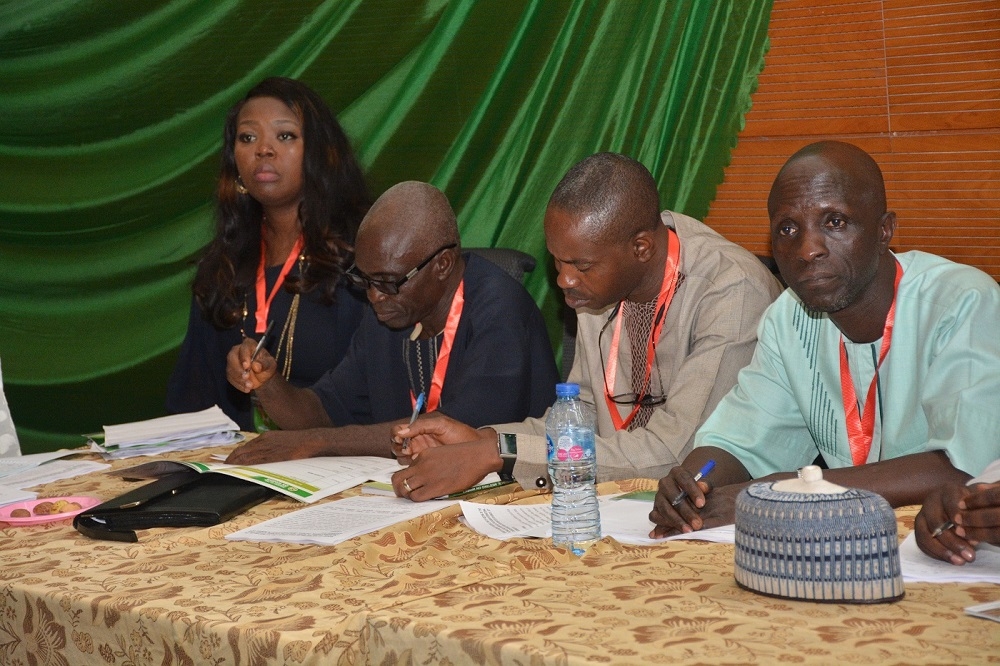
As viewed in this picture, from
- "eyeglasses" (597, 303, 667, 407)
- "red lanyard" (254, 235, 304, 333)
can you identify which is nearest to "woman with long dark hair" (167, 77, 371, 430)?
"red lanyard" (254, 235, 304, 333)

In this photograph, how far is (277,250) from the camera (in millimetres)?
3998

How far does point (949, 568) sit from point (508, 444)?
3.62ft

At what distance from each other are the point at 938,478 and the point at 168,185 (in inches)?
145

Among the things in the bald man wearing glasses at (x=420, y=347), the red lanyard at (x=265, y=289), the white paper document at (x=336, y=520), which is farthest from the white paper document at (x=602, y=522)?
the red lanyard at (x=265, y=289)

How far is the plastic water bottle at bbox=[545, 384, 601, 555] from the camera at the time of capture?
1.97 m

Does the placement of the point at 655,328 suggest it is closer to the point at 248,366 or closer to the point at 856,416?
the point at 856,416

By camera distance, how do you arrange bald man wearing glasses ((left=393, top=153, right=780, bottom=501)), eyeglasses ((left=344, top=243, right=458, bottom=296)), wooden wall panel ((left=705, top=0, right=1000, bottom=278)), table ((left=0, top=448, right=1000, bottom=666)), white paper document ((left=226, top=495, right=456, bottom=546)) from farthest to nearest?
wooden wall panel ((left=705, top=0, right=1000, bottom=278)), eyeglasses ((left=344, top=243, right=458, bottom=296)), bald man wearing glasses ((left=393, top=153, right=780, bottom=501)), white paper document ((left=226, top=495, right=456, bottom=546)), table ((left=0, top=448, right=1000, bottom=666))

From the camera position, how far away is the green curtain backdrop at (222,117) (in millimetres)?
3721

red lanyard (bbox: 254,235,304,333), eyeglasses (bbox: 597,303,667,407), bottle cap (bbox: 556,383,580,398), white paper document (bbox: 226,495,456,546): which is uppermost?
red lanyard (bbox: 254,235,304,333)

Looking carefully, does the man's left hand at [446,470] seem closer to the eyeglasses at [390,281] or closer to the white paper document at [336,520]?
the white paper document at [336,520]

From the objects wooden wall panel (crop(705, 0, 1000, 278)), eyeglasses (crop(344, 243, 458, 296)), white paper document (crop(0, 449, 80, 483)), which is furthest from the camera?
wooden wall panel (crop(705, 0, 1000, 278))

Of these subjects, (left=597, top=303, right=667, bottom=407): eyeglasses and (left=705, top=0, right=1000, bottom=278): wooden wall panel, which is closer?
(left=597, top=303, right=667, bottom=407): eyeglasses

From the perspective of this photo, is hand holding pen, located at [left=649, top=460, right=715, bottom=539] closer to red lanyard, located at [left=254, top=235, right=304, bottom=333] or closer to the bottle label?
the bottle label

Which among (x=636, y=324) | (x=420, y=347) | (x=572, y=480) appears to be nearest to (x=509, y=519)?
(x=572, y=480)
